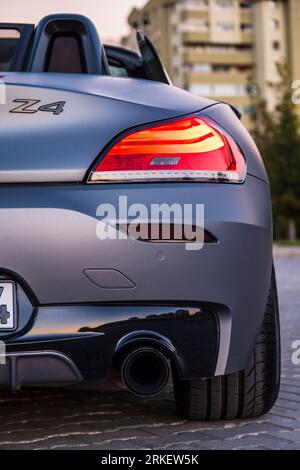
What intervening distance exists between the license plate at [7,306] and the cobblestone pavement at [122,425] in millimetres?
589

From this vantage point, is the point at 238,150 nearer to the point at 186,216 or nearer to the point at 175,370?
the point at 186,216

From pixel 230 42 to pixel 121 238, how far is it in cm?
8668

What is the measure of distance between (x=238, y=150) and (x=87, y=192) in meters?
0.59

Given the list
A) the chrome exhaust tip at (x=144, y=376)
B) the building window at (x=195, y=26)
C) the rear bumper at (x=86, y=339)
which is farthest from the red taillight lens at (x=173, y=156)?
the building window at (x=195, y=26)

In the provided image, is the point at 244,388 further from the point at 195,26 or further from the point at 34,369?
the point at 195,26

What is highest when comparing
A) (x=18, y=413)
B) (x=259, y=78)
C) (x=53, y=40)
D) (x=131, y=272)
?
(x=259, y=78)

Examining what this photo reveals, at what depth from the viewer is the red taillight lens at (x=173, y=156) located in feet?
9.68

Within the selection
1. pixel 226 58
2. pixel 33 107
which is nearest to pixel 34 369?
pixel 33 107

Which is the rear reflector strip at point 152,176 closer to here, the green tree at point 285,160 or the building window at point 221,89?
the green tree at point 285,160

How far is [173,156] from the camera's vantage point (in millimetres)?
2994

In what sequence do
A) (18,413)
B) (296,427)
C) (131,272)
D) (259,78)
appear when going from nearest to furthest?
(131,272) < (296,427) < (18,413) < (259,78)

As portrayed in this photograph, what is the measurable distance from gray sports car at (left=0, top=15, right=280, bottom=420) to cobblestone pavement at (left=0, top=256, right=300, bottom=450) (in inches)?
12.9

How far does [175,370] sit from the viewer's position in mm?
3131
